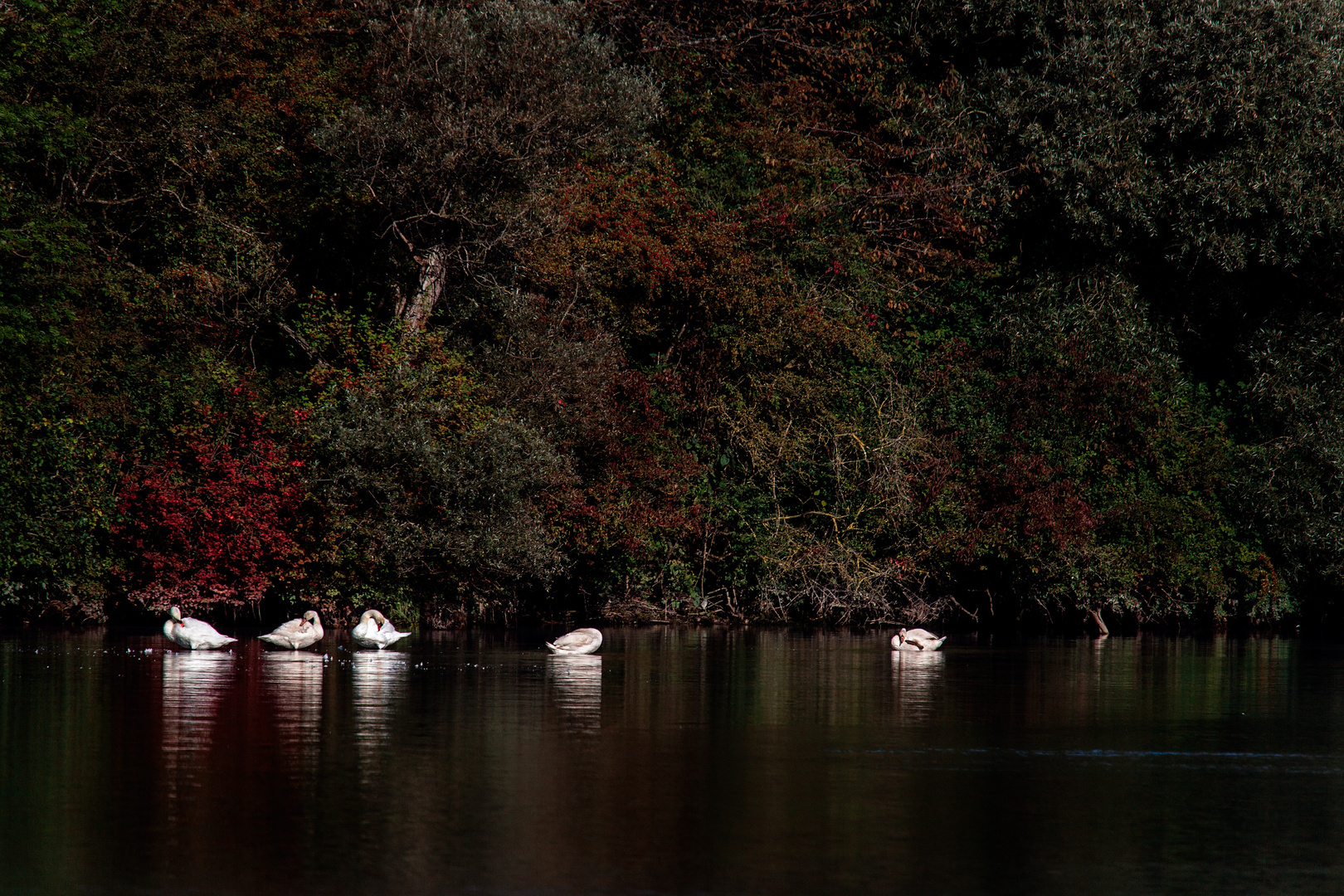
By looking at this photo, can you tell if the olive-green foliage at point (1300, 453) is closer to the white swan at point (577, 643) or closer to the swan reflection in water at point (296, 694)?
the white swan at point (577, 643)

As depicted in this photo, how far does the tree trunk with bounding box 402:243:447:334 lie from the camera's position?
97.7 ft

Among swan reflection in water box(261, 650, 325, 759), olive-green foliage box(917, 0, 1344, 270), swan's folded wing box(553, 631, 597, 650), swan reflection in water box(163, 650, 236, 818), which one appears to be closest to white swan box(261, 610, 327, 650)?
swan reflection in water box(261, 650, 325, 759)

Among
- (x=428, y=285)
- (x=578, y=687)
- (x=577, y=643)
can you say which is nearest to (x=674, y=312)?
(x=428, y=285)

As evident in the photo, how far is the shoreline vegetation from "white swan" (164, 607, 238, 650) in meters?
5.35

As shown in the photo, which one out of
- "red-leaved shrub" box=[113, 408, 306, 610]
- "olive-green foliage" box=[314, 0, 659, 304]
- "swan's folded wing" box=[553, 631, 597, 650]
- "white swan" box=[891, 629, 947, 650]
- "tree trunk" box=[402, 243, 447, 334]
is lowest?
"white swan" box=[891, 629, 947, 650]

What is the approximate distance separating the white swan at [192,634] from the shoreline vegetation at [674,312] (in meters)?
5.35

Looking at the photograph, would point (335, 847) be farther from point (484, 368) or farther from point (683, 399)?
point (683, 399)

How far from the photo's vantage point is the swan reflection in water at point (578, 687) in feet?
44.7

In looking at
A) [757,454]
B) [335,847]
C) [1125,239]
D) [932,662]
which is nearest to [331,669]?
[932,662]

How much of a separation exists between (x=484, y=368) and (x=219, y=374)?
5.06 meters

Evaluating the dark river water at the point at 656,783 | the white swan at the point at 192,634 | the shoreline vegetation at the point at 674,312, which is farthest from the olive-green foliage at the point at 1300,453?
the white swan at the point at 192,634

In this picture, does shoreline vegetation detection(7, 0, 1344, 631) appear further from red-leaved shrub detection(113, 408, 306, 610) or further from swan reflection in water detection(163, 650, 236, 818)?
swan reflection in water detection(163, 650, 236, 818)

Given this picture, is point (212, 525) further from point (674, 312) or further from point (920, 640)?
point (920, 640)

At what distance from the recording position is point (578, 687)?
55.2 ft
